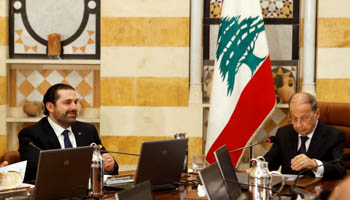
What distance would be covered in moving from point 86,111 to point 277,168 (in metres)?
2.26

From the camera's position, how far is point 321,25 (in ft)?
17.1

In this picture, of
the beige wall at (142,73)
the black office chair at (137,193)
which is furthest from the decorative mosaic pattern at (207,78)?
the black office chair at (137,193)

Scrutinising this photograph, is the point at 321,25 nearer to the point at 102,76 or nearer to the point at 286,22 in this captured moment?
the point at 286,22

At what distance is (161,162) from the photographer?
294 centimetres

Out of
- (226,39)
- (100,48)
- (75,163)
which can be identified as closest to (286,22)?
(226,39)

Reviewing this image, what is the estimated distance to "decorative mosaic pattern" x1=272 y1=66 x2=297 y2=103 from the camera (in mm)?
5348

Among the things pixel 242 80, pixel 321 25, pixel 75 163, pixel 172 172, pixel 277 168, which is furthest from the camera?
pixel 321 25

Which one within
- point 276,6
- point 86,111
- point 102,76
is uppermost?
point 276,6

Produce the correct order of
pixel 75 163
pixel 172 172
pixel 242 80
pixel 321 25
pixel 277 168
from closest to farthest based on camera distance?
pixel 75 163, pixel 172 172, pixel 277 168, pixel 242 80, pixel 321 25

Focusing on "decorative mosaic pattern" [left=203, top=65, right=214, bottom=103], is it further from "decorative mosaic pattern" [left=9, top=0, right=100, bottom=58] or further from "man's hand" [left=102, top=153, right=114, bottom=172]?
"man's hand" [left=102, top=153, right=114, bottom=172]

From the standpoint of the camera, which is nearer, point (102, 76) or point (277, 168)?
point (277, 168)

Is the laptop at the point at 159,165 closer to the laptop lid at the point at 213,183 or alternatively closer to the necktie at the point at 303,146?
the laptop lid at the point at 213,183

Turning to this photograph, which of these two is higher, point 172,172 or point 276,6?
point 276,6

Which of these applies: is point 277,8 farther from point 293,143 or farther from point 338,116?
point 293,143
